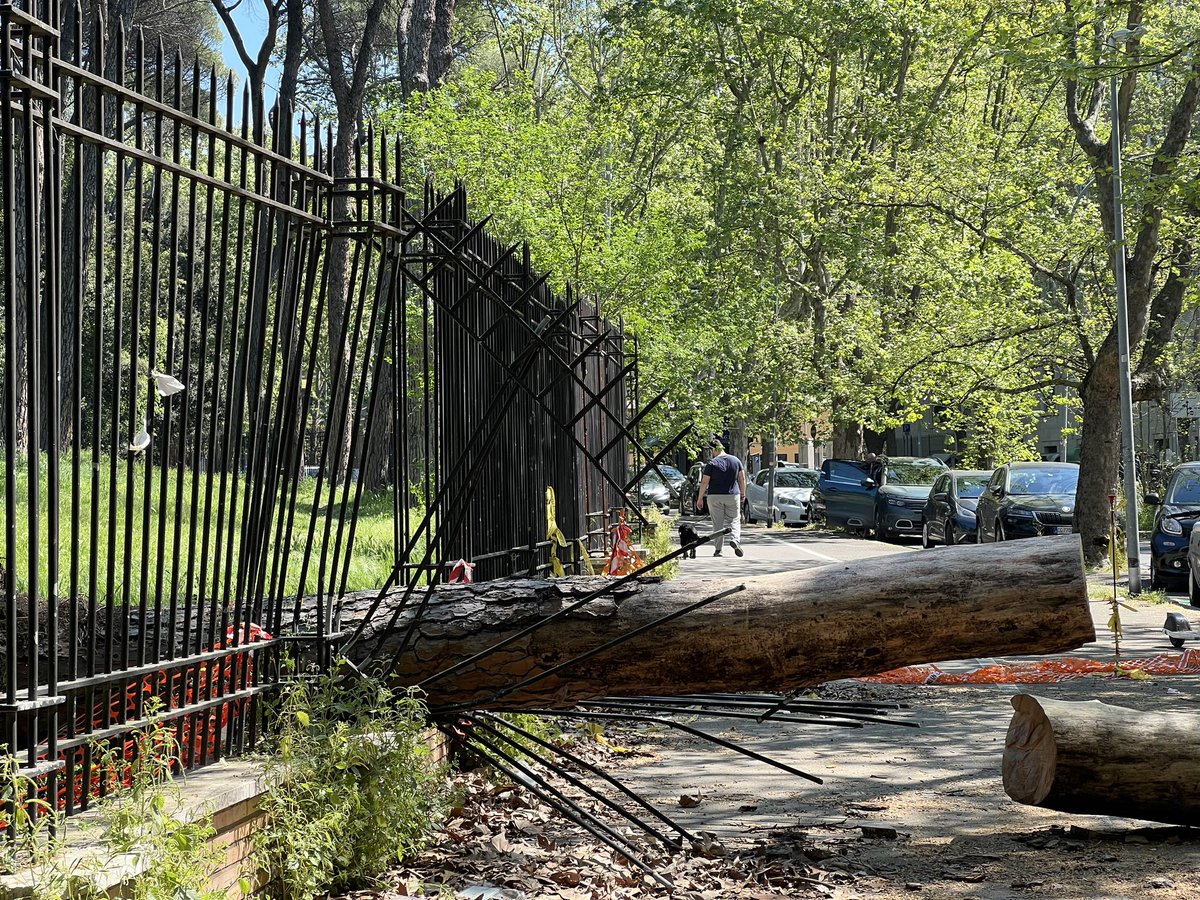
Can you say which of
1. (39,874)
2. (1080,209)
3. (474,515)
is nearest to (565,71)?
(1080,209)

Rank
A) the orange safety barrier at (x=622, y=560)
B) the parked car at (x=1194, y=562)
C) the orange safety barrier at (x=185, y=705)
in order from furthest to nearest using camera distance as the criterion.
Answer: the parked car at (x=1194, y=562), the orange safety barrier at (x=622, y=560), the orange safety barrier at (x=185, y=705)

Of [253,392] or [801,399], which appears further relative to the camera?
[801,399]

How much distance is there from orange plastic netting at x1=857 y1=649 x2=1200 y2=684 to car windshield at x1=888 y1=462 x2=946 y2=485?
2074 cm

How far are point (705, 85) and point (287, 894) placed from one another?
3462cm

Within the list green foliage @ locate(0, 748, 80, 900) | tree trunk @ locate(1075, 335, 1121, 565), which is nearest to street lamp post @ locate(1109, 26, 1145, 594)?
tree trunk @ locate(1075, 335, 1121, 565)

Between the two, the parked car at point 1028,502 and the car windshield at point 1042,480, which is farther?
the car windshield at point 1042,480

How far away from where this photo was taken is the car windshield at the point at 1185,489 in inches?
754

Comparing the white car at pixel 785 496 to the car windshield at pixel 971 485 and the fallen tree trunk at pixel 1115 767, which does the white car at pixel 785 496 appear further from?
the fallen tree trunk at pixel 1115 767

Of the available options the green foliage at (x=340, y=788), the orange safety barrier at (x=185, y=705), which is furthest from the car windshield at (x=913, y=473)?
the orange safety barrier at (x=185, y=705)

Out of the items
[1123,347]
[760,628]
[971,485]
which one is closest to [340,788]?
[760,628]

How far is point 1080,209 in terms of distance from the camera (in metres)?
28.6

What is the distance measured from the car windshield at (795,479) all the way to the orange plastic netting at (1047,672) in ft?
103

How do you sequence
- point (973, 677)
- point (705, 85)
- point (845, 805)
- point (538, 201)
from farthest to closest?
point (705, 85)
point (538, 201)
point (973, 677)
point (845, 805)

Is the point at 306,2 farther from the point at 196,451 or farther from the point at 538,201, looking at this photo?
the point at 196,451
